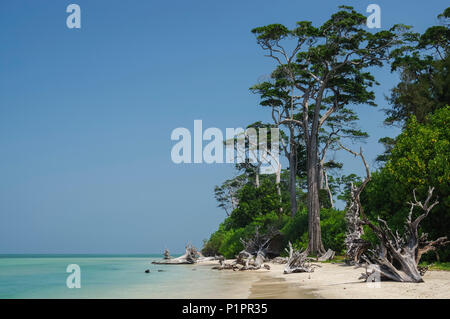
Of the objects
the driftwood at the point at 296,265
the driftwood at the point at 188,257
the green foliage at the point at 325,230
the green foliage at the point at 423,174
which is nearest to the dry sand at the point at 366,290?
the green foliage at the point at 423,174

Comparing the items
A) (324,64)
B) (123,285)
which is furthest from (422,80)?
(123,285)

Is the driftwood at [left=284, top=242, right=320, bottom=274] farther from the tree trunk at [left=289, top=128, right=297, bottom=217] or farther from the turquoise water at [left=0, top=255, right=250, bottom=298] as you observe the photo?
the tree trunk at [left=289, top=128, right=297, bottom=217]

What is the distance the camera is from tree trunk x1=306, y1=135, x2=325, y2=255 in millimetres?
23859

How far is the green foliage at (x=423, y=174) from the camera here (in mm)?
15031

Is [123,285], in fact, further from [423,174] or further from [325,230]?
[325,230]

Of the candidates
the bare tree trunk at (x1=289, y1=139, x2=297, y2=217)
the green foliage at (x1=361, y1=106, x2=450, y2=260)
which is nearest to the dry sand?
the green foliage at (x1=361, y1=106, x2=450, y2=260)

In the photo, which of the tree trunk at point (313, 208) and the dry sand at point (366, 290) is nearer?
the dry sand at point (366, 290)

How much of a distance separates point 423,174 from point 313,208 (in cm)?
959

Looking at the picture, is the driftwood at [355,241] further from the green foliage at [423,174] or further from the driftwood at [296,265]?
the driftwood at [296,265]

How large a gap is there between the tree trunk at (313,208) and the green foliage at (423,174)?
6.08 m

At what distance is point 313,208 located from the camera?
24672 millimetres

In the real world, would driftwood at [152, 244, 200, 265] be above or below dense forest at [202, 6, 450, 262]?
below

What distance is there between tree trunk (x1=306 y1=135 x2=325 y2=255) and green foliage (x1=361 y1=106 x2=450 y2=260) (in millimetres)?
6075
